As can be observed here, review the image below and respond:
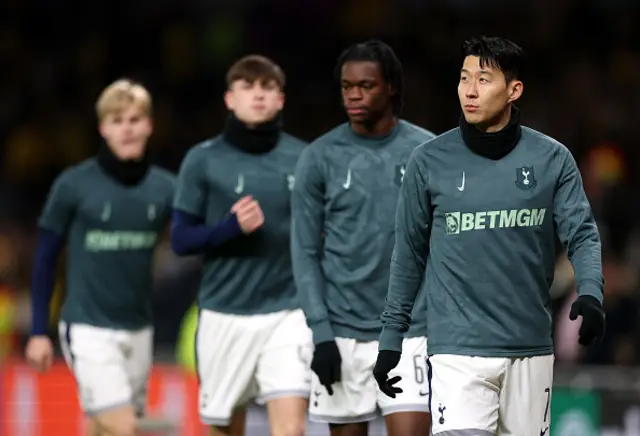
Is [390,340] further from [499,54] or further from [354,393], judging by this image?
[499,54]

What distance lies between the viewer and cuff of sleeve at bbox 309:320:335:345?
6590 millimetres

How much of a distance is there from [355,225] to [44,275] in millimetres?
2402

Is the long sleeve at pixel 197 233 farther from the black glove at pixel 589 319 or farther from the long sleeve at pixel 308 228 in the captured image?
the black glove at pixel 589 319

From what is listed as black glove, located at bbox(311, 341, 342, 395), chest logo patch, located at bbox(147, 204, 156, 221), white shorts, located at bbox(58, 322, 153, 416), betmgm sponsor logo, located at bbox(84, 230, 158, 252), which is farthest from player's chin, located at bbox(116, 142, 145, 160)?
black glove, located at bbox(311, 341, 342, 395)

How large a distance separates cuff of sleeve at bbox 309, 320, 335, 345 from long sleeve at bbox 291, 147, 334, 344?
119 millimetres

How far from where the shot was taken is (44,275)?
843 cm

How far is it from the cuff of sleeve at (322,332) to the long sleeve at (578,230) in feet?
4.61

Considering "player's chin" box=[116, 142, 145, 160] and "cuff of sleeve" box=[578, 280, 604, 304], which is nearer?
"cuff of sleeve" box=[578, 280, 604, 304]

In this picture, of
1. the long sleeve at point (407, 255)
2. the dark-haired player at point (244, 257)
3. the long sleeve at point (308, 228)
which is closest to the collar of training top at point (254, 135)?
the dark-haired player at point (244, 257)

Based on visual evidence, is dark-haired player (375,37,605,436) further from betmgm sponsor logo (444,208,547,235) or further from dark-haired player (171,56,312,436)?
dark-haired player (171,56,312,436)

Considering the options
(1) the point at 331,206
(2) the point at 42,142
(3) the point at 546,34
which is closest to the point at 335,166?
(1) the point at 331,206

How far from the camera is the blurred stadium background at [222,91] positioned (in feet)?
38.3

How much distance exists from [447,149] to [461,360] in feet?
2.72

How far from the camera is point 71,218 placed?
8.46 m
